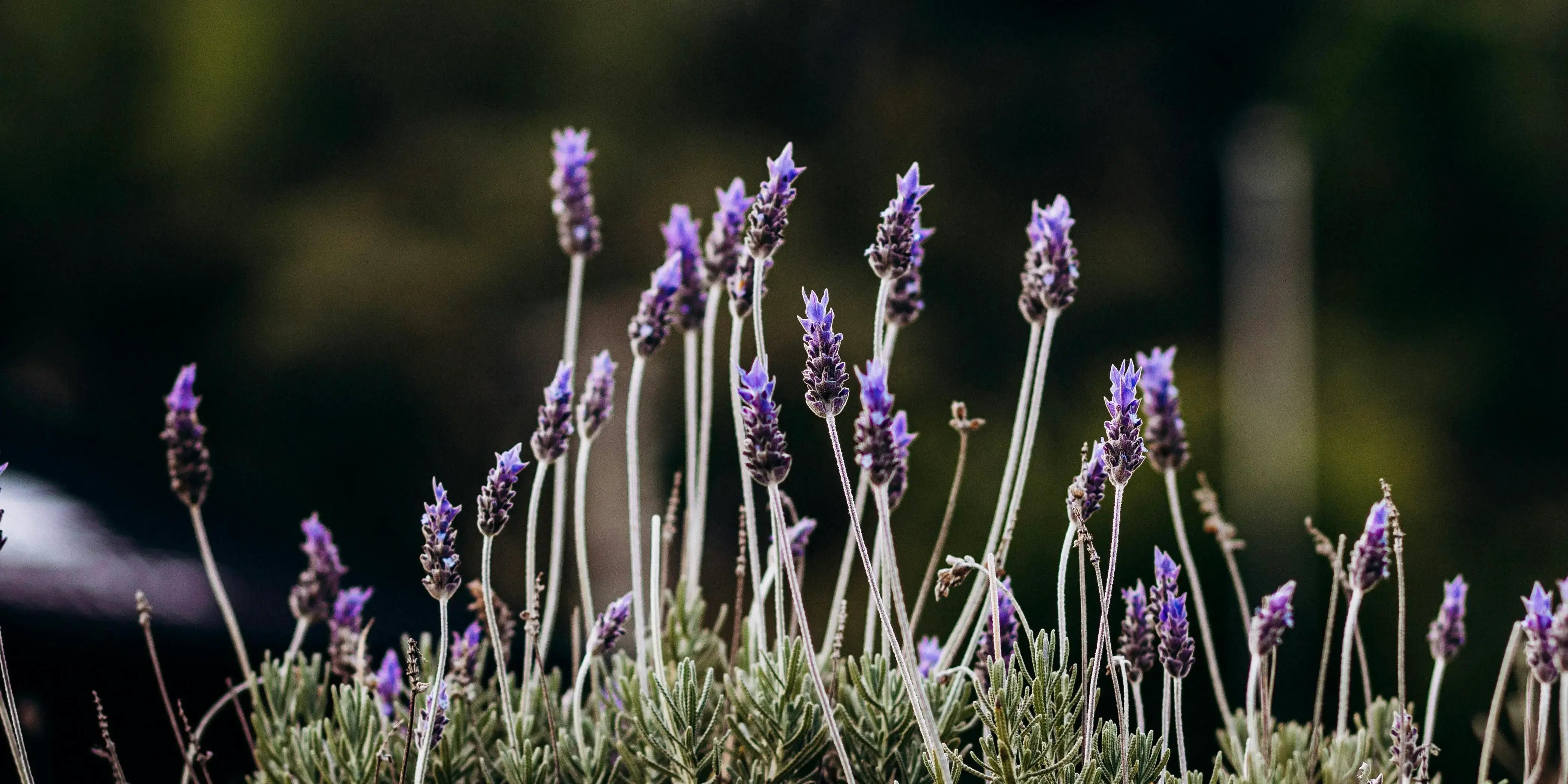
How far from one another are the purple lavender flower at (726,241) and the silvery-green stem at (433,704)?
1.36 ft

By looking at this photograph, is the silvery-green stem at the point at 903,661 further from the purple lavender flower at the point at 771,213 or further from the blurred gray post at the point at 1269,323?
the blurred gray post at the point at 1269,323

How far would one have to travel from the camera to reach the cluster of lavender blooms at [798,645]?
921mm

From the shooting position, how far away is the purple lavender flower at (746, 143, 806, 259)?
1029 millimetres

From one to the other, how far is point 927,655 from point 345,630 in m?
0.51

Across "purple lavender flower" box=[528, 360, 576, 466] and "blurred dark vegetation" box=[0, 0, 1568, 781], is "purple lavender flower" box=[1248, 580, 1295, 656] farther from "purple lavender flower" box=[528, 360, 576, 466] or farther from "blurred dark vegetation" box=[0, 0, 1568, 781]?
"blurred dark vegetation" box=[0, 0, 1568, 781]

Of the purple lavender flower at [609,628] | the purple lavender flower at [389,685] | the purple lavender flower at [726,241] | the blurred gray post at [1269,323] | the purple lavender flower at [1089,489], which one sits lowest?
the purple lavender flower at [389,685]

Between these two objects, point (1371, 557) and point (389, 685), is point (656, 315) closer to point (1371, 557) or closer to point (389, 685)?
point (389, 685)

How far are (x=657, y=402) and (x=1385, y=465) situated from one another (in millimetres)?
3802

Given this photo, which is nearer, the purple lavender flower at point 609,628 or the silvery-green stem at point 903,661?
the silvery-green stem at point 903,661

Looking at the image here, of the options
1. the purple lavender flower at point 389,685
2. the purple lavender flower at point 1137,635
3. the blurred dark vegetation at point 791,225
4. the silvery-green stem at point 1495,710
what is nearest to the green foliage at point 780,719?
the purple lavender flower at point 1137,635

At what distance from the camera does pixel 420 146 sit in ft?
27.8

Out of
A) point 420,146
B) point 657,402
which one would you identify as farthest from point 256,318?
point 657,402

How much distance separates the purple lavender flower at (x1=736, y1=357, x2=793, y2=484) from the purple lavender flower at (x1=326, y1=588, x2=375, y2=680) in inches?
18.4

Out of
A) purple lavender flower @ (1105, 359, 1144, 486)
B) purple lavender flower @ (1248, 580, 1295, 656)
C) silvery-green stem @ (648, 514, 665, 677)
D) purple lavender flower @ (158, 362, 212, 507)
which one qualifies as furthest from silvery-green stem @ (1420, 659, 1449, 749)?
purple lavender flower @ (158, 362, 212, 507)
